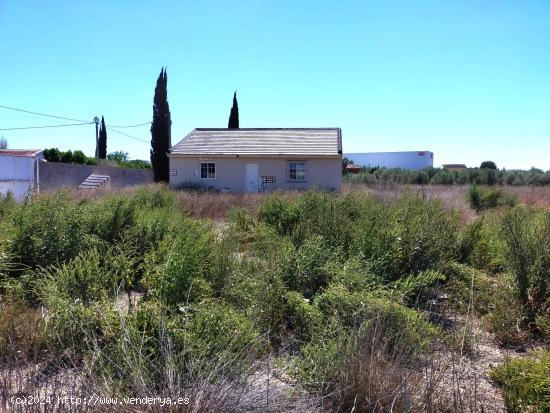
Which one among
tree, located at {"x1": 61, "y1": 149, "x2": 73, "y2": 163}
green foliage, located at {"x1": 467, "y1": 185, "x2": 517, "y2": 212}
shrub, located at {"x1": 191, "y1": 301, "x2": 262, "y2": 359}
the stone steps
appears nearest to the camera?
shrub, located at {"x1": 191, "y1": 301, "x2": 262, "y2": 359}

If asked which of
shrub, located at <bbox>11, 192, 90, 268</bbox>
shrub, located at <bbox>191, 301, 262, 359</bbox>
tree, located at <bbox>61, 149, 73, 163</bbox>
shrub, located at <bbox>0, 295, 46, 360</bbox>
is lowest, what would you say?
shrub, located at <bbox>0, 295, 46, 360</bbox>

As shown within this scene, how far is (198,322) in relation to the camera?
3.73 metres

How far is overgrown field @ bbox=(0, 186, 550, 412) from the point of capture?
10.5ft

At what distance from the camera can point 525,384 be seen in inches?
135

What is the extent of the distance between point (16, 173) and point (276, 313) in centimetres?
1431

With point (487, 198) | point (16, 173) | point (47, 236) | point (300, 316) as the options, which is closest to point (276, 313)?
point (300, 316)

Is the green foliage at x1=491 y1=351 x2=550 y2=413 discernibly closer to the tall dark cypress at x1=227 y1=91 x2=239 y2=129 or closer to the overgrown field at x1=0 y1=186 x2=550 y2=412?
the overgrown field at x1=0 y1=186 x2=550 y2=412

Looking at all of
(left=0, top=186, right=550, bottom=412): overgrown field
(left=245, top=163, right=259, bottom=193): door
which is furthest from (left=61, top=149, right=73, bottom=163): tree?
(left=0, top=186, right=550, bottom=412): overgrown field

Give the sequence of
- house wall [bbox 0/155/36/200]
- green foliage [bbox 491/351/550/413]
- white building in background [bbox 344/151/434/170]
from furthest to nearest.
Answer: white building in background [bbox 344/151/434/170] < house wall [bbox 0/155/36/200] < green foliage [bbox 491/351/550/413]

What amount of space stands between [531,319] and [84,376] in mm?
4547

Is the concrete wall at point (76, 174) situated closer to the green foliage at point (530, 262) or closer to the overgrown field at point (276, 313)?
the overgrown field at point (276, 313)

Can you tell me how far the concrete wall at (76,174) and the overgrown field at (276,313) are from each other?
46.6 ft

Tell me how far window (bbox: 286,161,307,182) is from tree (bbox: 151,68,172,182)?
11818 mm

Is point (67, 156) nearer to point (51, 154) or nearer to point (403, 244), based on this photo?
point (51, 154)
